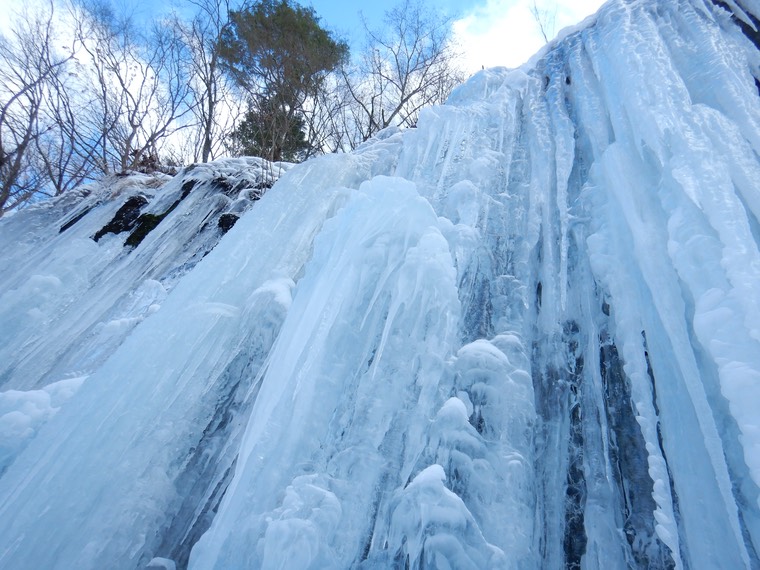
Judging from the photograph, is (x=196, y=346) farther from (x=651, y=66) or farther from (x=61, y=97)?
(x=61, y=97)

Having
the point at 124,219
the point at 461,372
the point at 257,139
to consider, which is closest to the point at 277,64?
the point at 257,139

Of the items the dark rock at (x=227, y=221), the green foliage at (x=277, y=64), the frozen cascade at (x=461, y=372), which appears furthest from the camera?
the green foliage at (x=277, y=64)

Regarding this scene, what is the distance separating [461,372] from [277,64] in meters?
8.42

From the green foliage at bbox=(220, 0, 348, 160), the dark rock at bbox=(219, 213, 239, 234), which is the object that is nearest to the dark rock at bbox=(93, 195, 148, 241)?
the dark rock at bbox=(219, 213, 239, 234)

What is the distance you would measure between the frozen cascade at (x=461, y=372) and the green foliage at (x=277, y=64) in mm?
5342

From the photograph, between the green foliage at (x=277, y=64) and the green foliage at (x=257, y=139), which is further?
the green foliage at (x=257, y=139)

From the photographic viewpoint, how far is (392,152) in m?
4.38

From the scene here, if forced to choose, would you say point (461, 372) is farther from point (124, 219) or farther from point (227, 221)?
point (124, 219)

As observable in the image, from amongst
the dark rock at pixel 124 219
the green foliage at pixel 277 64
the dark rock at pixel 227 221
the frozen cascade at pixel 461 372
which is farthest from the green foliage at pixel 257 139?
the frozen cascade at pixel 461 372

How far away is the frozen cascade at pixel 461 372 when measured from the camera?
1.62 meters

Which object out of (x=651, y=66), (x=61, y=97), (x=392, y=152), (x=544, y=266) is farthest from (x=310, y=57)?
(x=544, y=266)

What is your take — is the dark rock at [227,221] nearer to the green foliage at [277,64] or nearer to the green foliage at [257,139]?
the green foliage at [277,64]

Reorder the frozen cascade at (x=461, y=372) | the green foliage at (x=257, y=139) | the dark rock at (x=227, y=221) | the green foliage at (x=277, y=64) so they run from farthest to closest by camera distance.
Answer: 1. the green foliage at (x=257, y=139)
2. the green foliage at (x=277, y=64)
3. the dark rock at (x=227, y=221)
4. the frozen cascade at (x=461, y=372)

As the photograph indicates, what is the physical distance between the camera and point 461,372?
2260mm
